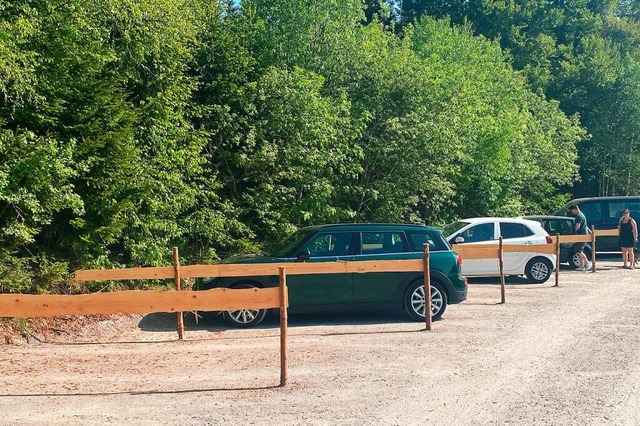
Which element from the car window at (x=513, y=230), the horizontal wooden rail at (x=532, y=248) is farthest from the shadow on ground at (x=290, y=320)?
the car window at (x=513, y=230)

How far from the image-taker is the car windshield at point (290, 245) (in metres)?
12.6

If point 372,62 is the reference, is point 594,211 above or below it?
below

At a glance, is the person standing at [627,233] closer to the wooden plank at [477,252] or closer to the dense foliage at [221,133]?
the dense foliage at [221,133]

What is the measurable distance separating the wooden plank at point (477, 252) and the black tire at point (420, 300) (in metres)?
2.22

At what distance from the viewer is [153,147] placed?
1452 cm

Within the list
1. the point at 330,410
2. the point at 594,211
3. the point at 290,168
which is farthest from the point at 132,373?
the point at 594,211

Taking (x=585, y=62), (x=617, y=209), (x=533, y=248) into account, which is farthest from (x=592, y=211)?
(x=585, y=62)

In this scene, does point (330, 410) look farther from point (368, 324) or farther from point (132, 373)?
point (368, 324)

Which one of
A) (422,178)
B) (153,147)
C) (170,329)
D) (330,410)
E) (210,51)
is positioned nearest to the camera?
(330,410)

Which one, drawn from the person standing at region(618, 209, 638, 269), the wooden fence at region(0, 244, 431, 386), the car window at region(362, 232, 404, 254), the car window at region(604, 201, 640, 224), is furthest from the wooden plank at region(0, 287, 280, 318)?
the car window at region(604, 201, 640, 224)

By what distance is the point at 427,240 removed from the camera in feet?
42.1

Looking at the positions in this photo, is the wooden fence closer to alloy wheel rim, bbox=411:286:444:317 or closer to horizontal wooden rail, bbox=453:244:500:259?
alloy wheel rim, bbox=411:286:444:317

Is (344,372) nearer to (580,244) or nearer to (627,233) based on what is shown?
(580,244)

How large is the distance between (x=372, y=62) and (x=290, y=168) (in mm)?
5969
